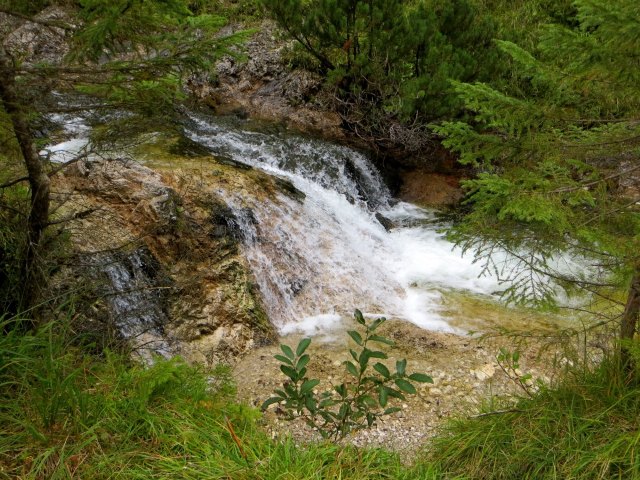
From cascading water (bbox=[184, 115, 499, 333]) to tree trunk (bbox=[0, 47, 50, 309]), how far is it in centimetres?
335

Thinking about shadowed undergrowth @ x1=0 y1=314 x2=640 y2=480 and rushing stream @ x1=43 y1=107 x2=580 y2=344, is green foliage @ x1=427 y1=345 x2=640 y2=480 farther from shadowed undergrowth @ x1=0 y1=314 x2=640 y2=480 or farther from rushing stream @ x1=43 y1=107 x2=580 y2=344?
rushing stream @ x1=43 y1=107 x2=580 y2=344

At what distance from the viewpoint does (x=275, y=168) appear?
9133 mm

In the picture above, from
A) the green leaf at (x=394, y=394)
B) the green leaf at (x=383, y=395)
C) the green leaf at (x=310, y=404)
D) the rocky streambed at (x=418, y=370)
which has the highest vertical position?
the green leaf at (x=383, y=395)

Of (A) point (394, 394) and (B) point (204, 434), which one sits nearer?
(A) point (394, 394)

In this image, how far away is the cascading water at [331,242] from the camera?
6.42m

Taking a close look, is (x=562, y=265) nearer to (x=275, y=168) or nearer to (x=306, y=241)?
(x=306, y=241)

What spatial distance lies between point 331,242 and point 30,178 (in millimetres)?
5160

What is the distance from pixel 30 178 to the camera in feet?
9.16

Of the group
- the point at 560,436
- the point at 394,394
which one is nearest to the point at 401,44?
the point at 560,436

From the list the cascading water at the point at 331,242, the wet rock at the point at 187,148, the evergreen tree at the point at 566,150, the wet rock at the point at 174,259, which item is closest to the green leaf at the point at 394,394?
the evergreen tree at the point at 566,150

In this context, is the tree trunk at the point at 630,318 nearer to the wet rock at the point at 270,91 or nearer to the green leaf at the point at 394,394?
the green leaf at the point at 394,394

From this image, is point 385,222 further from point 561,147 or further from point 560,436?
point 560,436

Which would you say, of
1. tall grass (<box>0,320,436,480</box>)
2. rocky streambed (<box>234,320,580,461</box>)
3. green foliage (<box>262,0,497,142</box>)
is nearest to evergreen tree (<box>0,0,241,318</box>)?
tall grass (<box>0,320,436,480</box>)

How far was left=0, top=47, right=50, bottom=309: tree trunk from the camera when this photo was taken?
2.46 metres
